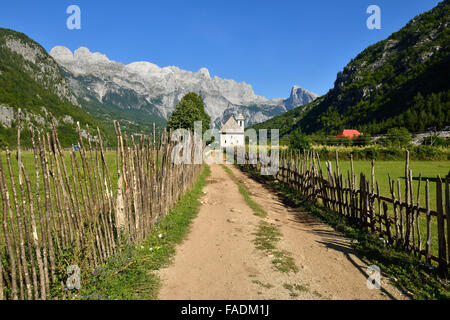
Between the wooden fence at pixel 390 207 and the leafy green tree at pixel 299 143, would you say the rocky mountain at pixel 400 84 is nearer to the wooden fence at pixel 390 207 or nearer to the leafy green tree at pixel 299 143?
the leafy green tree at pixel 299 143

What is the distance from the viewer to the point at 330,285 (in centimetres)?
398

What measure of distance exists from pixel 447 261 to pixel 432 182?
11580 mm

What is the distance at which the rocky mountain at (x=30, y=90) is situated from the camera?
94.2 m

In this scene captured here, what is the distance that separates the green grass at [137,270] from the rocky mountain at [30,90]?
64980 millimetres

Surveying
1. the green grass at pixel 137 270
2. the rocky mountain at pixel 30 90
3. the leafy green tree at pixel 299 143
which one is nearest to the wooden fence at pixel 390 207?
the green grass at pixel 137 270

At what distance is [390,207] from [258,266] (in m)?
6.96

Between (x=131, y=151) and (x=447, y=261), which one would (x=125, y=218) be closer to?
(x=131, y=151)

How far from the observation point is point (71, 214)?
377cm

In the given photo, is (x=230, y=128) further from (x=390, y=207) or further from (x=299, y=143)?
(x=390, y=207)

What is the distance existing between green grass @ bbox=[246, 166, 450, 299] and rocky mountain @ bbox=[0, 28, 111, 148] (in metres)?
67.2

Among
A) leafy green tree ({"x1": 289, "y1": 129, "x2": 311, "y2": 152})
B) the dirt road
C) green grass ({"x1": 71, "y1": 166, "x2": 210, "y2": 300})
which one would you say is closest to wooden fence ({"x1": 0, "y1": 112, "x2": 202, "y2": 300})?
green grass ({"x1": 71, "y1": 166, "x2": 210, "y2": 300})

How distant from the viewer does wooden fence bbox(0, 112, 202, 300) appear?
296cm

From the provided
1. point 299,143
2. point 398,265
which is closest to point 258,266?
point 398,265
